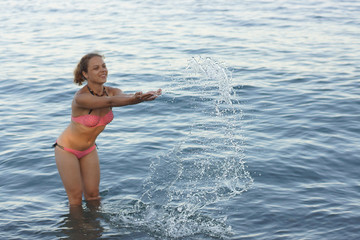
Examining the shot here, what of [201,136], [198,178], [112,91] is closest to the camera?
[112,91]

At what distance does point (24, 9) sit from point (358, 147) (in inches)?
936

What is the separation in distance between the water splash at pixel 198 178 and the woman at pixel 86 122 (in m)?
0.90

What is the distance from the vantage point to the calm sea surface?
24.2 ft

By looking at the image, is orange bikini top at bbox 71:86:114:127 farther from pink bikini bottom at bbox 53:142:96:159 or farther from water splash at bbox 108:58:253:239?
water splash at bbox 108:58:253:239

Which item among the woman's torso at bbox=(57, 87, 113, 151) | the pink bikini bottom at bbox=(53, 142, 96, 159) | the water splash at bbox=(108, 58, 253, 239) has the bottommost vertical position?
the water splash at bbox=(108, 58, 253, 239)

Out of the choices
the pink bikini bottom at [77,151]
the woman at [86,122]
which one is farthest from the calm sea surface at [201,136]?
the pink bikini bottom at [77,151]

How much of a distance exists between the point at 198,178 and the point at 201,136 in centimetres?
185

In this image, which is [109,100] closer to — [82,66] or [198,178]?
[82,66]

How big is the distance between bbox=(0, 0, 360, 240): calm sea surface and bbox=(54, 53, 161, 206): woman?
2.27 ft

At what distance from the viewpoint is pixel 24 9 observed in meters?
29.1

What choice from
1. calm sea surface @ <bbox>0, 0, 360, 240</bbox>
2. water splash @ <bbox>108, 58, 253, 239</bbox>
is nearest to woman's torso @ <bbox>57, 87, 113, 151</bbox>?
calm sea surface @ <bbox>0, 0, 360, 240</bbox>

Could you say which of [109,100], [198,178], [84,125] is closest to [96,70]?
[109,100]

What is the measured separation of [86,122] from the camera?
21.5ft

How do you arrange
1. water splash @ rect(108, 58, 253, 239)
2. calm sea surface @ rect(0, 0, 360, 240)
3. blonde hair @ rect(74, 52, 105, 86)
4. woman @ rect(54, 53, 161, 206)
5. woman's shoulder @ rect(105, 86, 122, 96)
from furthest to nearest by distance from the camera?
calm sea surface @ rect(0, 0, 360, 240) < water splash @ rect(108, 58, 253, 239) < woman's shoulder @ rect(105, 86, 122, 96) < blonde hair @ rect(74, 52, 105, 86) < woman @ rect(54, 53, 161, 206)
